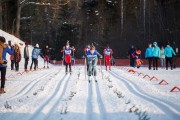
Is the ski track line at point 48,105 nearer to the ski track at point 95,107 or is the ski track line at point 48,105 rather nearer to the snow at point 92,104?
the snow at point 92,104

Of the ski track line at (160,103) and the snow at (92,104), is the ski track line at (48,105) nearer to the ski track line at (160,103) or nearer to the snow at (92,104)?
the snow at (92,104)

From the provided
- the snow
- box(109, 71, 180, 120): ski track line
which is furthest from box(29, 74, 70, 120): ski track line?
box(109, 71, 180, 120): ski track line

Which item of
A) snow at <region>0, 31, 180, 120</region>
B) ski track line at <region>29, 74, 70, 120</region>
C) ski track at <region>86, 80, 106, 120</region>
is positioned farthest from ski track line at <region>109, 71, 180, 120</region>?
ski track line at <region>29, 74, 70, 120</region>

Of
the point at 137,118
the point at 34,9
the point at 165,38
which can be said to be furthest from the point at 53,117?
the point at 34,9

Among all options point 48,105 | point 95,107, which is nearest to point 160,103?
point 95,107

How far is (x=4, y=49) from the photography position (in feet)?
42.8

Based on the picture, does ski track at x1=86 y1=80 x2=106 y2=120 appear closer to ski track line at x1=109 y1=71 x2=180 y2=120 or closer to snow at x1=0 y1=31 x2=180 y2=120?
snow at x1=0 y1=31 x2=180 y2=120

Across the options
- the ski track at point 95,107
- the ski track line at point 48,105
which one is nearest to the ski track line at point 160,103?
the ski track at point 95,107

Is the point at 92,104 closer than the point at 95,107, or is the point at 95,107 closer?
the point at 95,107

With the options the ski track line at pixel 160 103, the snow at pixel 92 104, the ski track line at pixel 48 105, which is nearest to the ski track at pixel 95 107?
the snow at pixel 92 104

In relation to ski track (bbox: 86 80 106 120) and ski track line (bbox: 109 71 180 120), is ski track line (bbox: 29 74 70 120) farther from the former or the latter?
ski track line (bbox: 109 71 180 120)

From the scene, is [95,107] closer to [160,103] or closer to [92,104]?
[92,104]

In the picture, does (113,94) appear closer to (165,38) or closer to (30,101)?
(30,101)

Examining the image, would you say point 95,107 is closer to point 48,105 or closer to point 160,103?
point 48,105
